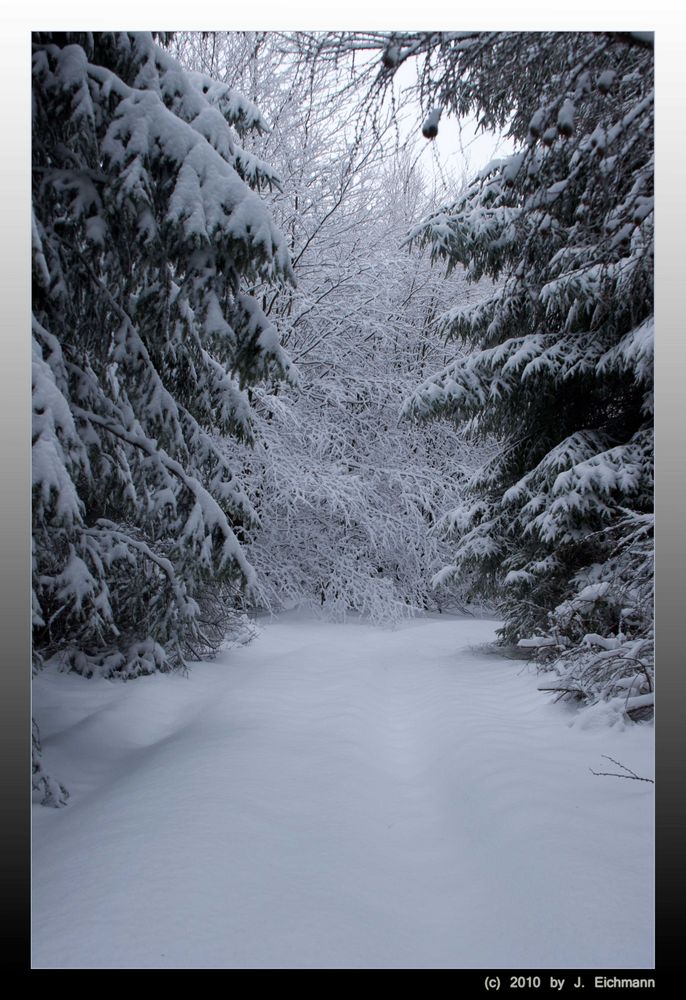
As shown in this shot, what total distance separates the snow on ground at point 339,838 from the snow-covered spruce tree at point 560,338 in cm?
94

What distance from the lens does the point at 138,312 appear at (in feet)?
11.9

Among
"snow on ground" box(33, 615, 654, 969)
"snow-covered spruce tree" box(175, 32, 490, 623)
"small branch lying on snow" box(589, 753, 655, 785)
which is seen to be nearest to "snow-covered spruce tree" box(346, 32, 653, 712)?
"small branch lying on snow" box(589, 753, 655, 785)

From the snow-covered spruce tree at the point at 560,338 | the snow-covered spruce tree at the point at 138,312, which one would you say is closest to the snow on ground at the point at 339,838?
the snow-covered spruce tree at the point at 138,312

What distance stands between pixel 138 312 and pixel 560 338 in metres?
3.63

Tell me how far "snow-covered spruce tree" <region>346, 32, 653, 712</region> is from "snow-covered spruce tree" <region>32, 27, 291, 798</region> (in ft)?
3.18

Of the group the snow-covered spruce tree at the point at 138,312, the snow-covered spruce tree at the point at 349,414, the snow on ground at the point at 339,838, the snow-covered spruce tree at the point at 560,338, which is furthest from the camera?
the snow-covered spruce tree at the point at 349,414

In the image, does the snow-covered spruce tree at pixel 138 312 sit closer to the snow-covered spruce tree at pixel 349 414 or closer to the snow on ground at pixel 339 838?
the snow on ground at pixel 339 838

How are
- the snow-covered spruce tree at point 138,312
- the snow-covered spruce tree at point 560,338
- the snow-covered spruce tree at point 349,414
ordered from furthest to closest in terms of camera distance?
1. the snow-covered spruce tree at point 349,414
2. the snow-covered spruce tree at point 560,338
3. the snow-covered spruce tree at point 138,312

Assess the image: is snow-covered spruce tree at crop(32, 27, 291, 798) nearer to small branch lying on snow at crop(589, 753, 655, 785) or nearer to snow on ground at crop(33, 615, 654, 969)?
snow on ground at crop(33, 615, 654, 969)

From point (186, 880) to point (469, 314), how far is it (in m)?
5.78

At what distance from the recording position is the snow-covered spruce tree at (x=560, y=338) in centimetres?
313

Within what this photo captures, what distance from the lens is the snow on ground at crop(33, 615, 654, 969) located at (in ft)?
7.01
